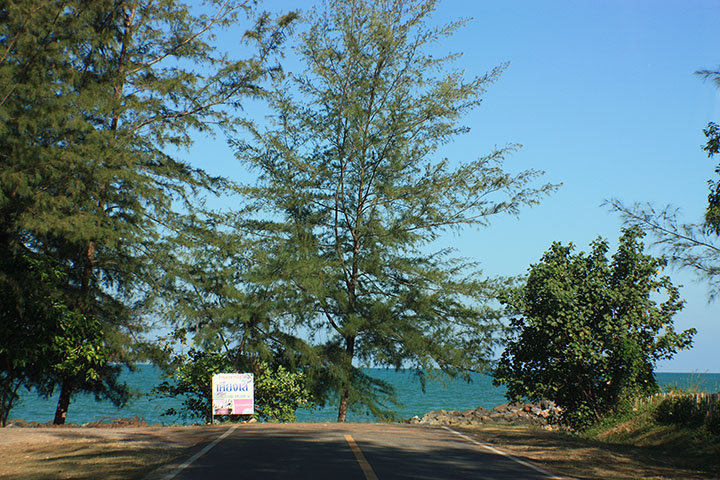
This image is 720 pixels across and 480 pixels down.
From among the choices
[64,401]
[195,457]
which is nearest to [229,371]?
[64,401]

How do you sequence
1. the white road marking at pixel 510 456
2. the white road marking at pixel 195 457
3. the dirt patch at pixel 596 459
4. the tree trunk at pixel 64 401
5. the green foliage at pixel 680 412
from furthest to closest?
the tree trunk at pixel 64 401 → the green foliage at pixel 680 412 → the dirt patch at pixel 596 459 → the white road marking at pixel 510 456 → the white road marking at pixel 195 457

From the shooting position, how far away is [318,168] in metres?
24.4

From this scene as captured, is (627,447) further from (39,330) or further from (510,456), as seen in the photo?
(39,330)

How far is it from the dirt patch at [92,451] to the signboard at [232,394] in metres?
2.54

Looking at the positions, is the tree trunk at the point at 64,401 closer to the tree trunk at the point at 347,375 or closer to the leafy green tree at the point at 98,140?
the leafy green tree at the point at 98,140

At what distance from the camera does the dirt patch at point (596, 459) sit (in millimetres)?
10859

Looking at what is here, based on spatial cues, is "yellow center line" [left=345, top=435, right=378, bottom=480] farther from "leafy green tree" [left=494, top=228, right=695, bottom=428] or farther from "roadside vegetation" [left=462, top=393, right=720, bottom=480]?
"leafy green tree" [left=494, top=228, right=695, bottom=428]

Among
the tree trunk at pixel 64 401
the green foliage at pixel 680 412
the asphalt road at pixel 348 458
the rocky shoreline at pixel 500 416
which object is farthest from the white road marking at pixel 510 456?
the rocky shoreline at pixel 500 416

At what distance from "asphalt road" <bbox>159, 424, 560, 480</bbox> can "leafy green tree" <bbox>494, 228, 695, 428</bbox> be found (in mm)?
4387

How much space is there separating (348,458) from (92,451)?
5.01 meters

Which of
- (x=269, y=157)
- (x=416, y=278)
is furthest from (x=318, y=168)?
(x=416, y=278)

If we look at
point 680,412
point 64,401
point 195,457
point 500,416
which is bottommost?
point 195,457

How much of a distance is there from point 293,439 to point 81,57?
14594 mm

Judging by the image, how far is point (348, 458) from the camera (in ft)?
36.7
